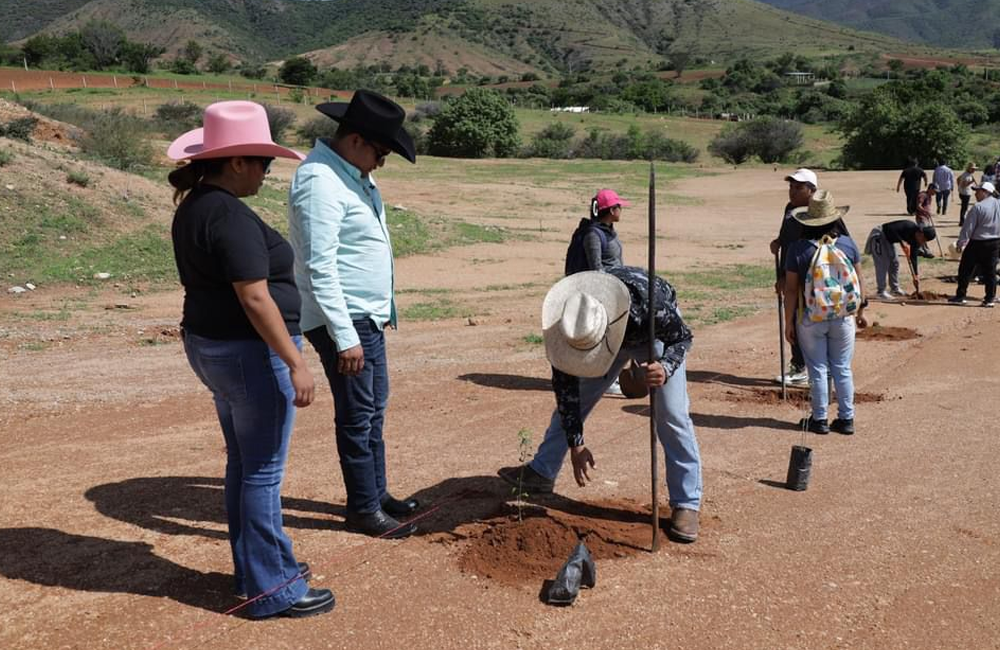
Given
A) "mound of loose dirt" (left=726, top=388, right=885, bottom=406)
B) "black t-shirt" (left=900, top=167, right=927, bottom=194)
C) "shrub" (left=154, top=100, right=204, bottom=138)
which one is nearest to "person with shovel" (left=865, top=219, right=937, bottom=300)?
"mound of loose dirt" (left=726, top=388, right=885, bottom=406)

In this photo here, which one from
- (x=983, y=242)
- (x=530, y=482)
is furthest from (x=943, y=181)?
(x=530, y=482)

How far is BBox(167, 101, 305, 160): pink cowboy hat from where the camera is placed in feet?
12.1

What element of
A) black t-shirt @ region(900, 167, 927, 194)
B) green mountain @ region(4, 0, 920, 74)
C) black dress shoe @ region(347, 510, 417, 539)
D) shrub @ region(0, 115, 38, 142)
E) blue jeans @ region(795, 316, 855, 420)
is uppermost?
green mountain @ region(4, 0, 920, 74)

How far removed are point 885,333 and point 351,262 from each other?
861 cm

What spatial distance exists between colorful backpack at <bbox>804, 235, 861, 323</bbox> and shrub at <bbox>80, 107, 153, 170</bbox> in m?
19.4

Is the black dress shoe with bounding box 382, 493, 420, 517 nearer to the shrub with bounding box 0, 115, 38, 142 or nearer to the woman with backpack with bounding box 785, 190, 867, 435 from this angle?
the woman with backpack with bounding box 785, 190, 867, 435

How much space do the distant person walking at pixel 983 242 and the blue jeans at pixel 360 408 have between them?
34.8 ft

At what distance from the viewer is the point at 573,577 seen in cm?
430

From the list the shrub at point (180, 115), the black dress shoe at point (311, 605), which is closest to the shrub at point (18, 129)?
the shrub at point (180, 115)

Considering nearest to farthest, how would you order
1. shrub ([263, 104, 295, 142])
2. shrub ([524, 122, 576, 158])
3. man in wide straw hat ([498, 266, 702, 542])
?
man in wide straw hat ([498, 266, 702, 542])
shrub ([263, 104, 295, 142])
shrub ([524, 122, 576, 158])

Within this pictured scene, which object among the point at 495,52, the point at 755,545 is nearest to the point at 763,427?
the point at 755,545

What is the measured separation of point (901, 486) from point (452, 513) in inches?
113

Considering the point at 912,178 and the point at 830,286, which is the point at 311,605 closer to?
the point at 830,286

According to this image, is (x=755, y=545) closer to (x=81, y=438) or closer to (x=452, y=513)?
(x=452, y=513)
